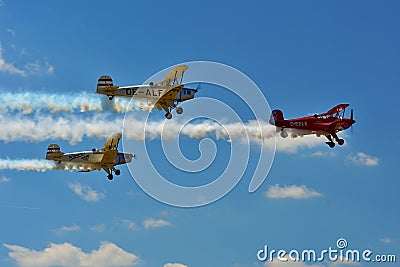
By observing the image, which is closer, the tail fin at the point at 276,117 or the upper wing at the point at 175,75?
the tail fin at the point at 276,117

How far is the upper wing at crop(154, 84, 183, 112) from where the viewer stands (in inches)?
3307

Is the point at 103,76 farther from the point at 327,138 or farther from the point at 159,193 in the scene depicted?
the point at 327,138

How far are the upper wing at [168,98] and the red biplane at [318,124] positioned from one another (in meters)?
9.78

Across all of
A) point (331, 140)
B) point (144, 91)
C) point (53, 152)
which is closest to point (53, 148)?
point (53, 152)

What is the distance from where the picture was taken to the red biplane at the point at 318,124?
8069 cm

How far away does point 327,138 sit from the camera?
8331 centimetres

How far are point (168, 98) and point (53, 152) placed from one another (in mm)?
12856

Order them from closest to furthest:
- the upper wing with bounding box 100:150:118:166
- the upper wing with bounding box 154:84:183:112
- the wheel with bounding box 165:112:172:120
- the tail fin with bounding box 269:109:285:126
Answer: the tail fin with bounding box 269:109:285:126 → the upper wing with bounding box 154:84:183:112 → the wheel with bounding box 165:112:172:120 → the upper wing with bounding box 100:150:118:166

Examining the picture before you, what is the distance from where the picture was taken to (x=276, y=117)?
80.6m

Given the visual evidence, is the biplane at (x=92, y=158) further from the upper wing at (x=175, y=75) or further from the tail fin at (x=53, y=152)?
the upper wing at (x=175, y=75)

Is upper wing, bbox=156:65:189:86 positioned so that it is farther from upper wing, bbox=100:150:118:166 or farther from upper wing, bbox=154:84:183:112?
upper wing, bbox=100:150:118:166

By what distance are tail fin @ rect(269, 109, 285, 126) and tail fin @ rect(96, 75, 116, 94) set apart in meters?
15.1

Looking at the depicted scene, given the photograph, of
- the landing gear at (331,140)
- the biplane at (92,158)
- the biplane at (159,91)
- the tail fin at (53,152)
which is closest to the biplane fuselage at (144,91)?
the biplane at (159,91)

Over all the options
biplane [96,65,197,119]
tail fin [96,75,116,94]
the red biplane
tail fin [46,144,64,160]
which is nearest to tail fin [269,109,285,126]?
the red biplane
